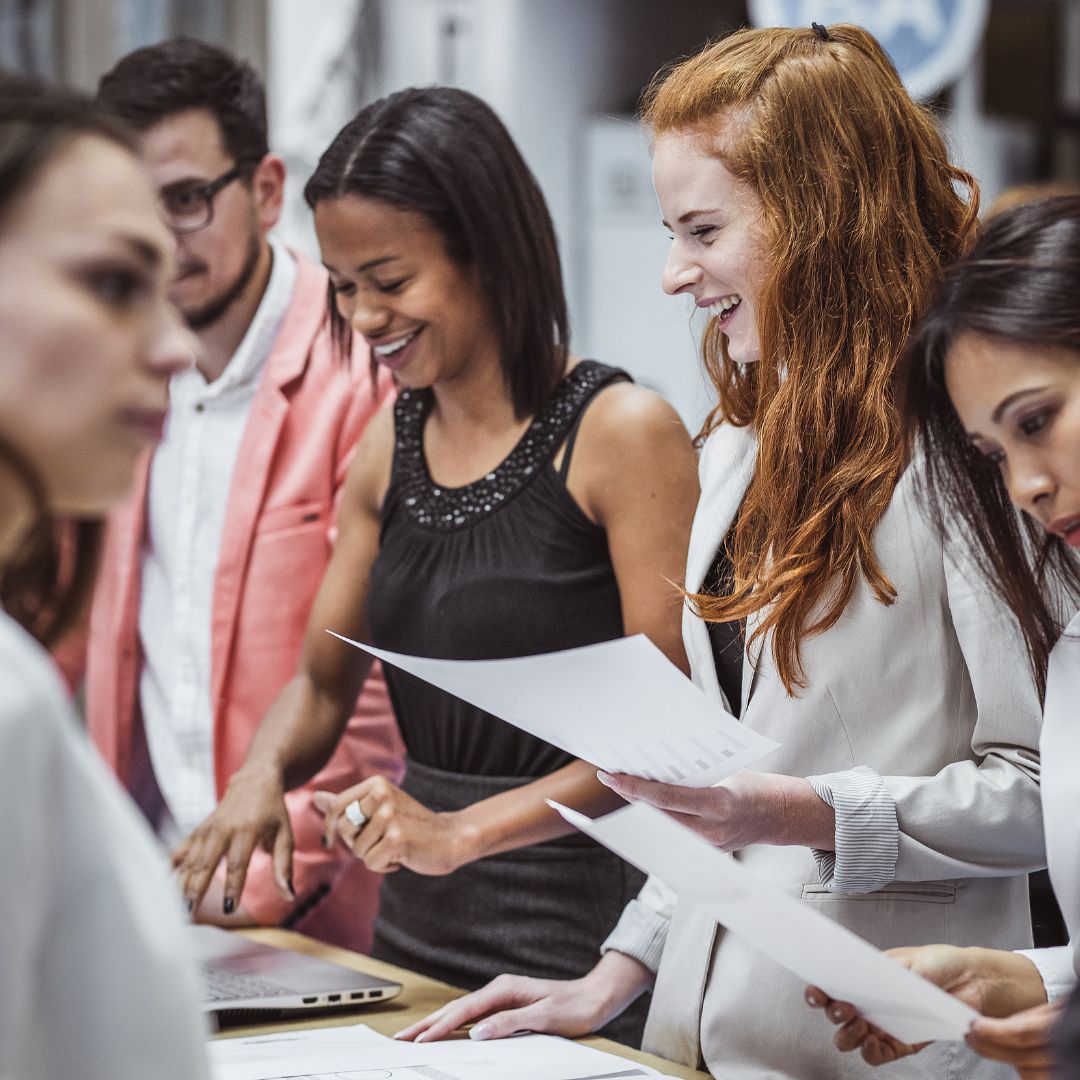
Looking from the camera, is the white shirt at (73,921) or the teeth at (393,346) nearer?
the white shirt at (73,921)

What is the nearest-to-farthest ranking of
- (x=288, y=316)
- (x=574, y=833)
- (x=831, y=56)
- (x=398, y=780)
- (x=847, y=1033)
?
1. (x=847, y=1033)
2. (x=831, y=56)
3. (x=574, y=833)
4. (x=398, y=780)
5. (x=288, y=316)

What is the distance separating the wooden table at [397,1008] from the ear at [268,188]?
1.11 metres

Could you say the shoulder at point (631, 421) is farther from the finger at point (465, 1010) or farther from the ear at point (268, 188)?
the ear at point (268, 188)

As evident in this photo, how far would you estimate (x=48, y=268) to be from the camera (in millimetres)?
802

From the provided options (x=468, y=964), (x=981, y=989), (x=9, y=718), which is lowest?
(x=468, y=964)

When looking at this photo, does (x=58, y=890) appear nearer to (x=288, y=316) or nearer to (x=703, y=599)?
(x=703, y=599)

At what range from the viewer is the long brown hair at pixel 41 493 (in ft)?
2.64

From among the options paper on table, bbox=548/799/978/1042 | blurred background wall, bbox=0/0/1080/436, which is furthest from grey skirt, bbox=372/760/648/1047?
blurred background wall, bbox=0/0/1080/436

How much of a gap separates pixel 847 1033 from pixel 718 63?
927 millimetres

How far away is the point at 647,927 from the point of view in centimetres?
164

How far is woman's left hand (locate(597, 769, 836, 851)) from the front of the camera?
4.41ft

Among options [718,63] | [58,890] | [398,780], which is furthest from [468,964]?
[58,890]

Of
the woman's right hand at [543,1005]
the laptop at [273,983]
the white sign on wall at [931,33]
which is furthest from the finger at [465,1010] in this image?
the white sign on wall at [931,33]

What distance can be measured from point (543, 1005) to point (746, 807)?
0.36 m
